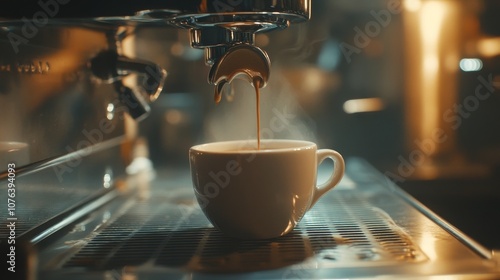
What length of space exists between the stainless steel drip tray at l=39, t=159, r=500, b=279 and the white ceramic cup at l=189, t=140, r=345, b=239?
15 millimetres

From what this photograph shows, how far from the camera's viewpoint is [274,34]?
2.52ft

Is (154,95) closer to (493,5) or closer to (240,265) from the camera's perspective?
(240,265)

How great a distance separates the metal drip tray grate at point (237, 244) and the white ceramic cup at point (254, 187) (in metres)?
0.01

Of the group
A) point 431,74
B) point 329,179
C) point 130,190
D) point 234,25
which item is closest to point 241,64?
point 234,25

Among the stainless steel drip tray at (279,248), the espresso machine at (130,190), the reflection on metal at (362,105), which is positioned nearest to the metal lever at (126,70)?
the espresso machine at (130,190)

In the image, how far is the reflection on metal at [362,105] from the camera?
810 mm

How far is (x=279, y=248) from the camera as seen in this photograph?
1.38ft

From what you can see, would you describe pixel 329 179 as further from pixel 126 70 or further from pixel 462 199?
pixel 462 199

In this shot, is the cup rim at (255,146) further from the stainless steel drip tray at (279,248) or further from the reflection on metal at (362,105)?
the reflection on metal at (362,105)

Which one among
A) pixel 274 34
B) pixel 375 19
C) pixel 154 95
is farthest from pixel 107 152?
pixel 375 19

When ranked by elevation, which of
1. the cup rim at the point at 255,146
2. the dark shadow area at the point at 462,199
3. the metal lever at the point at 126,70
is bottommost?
the dark shadow area at the point at 462,199

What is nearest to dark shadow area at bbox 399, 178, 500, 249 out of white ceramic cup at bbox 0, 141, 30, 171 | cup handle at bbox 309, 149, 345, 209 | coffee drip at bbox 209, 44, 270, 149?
cup handle at bbox 309, 149, 345, 209

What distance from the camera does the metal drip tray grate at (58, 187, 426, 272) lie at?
1.27 ft

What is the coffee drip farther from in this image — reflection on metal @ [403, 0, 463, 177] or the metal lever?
reflection on metal @ [403, 0, 463, 177]
